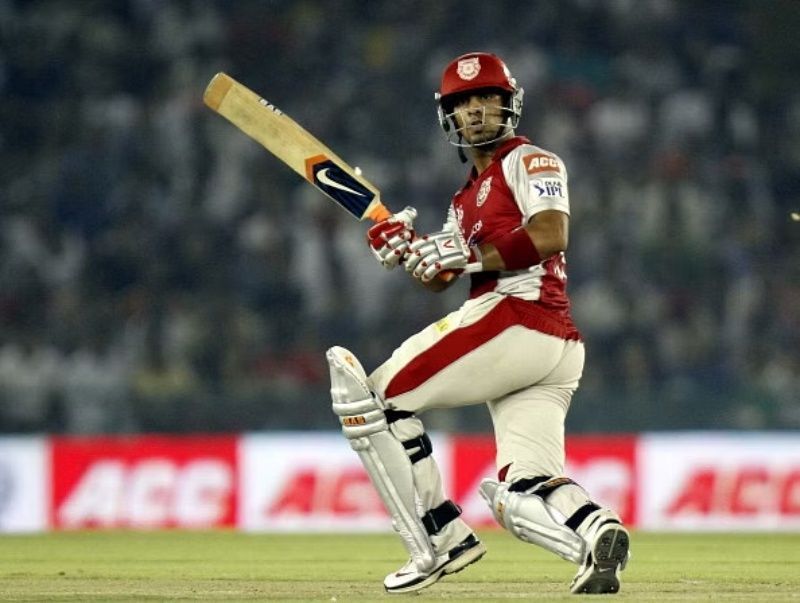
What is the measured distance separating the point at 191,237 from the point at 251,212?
1.64 feet

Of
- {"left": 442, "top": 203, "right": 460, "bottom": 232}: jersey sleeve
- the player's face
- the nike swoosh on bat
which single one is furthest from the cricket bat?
the player's face

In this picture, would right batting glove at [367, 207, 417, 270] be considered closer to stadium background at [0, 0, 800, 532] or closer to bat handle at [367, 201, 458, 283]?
bat handle at [367, 201, 458, 283]

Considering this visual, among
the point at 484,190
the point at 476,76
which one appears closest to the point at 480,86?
the point at 476,76

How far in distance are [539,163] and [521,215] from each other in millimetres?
184

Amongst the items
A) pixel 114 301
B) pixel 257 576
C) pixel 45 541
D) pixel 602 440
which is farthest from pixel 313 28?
pixel 257 576

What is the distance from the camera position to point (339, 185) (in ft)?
18.4

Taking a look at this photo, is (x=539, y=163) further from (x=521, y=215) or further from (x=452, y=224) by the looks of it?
(x=452, y=224)

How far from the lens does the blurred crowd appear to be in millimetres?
11047

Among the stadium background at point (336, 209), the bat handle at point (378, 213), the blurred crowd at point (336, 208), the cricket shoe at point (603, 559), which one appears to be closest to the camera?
the cricket shoe at point (603, 559)

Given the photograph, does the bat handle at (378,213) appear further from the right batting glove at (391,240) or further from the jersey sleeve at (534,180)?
the jersey sleeve at (534,180)

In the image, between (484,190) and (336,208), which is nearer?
(484,190)

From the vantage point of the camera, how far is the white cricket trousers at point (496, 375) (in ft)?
16.6

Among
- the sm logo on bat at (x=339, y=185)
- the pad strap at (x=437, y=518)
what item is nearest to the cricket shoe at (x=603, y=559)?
the pad strap at (x=437, y=518)

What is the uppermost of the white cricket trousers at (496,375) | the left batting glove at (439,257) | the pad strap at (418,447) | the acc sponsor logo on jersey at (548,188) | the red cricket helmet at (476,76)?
the red cricket helmet at (476,76)
